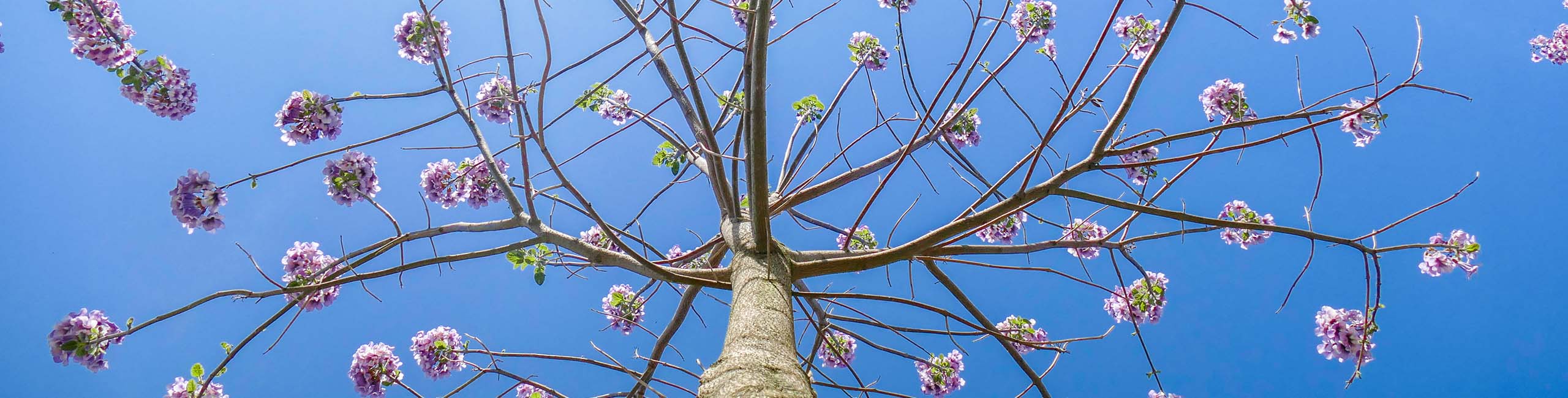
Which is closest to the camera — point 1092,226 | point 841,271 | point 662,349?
point 841,271

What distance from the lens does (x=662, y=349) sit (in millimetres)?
3090

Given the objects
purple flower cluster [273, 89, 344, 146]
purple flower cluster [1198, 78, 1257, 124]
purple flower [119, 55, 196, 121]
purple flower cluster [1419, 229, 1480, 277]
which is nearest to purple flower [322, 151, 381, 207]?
purple flower cluster [273, 89, 344, 146]

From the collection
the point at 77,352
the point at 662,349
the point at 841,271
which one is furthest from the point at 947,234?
the point at 77,352

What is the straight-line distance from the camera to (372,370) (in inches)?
106

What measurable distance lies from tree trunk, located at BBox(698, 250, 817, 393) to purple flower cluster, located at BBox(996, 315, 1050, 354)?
1389 millimetres

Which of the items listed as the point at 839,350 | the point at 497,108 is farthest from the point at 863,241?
the point at 497,108

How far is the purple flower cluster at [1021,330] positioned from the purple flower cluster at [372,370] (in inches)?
103

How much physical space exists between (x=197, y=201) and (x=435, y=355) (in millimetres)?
1041

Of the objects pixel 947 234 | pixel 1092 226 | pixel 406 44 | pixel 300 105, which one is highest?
pixel 406 44

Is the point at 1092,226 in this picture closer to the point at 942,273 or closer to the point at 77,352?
the point at 942,273

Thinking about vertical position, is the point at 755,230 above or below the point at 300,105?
below

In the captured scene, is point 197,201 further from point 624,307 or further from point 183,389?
point 624,307

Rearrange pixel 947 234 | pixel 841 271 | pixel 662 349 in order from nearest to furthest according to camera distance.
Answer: pixel 947 234 < pixel 841 271 < pixel 662 349

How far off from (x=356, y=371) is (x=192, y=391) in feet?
1.75
